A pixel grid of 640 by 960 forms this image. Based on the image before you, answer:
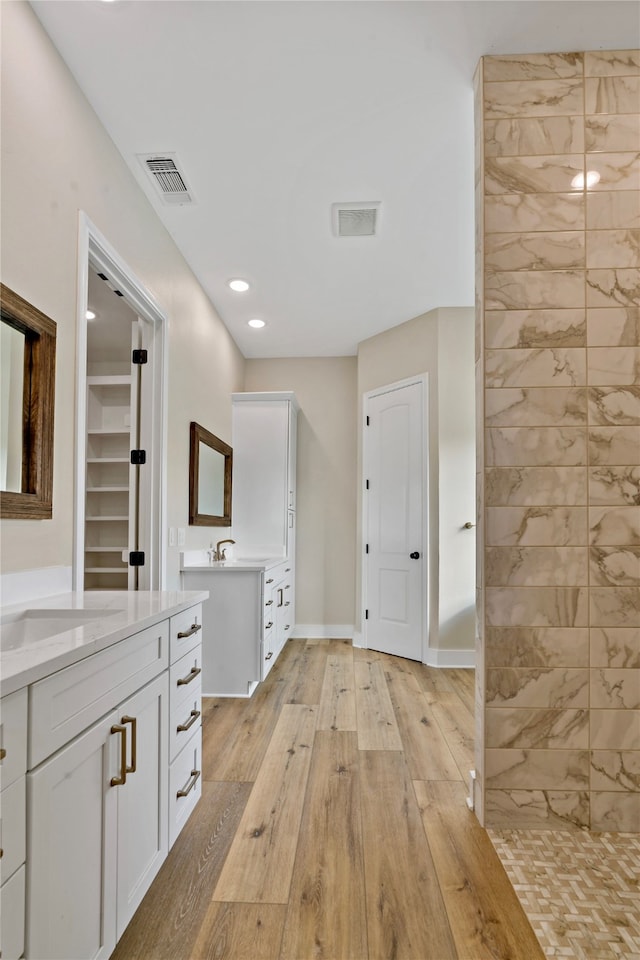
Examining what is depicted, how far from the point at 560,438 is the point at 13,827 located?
6.32 ft

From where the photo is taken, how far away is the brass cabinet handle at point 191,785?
1.83 metres

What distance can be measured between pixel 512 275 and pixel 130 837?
2.15 meters

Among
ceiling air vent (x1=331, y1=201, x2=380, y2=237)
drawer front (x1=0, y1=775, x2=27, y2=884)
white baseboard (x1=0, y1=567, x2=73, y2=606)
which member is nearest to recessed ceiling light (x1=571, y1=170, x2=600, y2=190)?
ceiling air vent (x1=331, y1=201, x2=380, y2=237)

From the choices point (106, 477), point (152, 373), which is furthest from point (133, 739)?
point (106, 477)

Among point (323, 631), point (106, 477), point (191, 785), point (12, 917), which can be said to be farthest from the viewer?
point (323, 631)

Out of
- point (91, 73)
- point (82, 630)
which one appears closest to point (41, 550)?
point (82, 630)

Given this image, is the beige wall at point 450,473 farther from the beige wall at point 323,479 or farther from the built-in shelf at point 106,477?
the built-in shelf at point 106,477

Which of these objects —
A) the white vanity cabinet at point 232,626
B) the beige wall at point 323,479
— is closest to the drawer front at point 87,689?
the white vanity cabinet at point 232,626

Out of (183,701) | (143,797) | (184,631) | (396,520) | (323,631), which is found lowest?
(323,631)

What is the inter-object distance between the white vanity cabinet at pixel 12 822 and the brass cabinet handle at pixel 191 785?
0.90 meters

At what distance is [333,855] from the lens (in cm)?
181

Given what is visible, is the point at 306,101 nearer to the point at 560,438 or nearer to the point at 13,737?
the point at 560,438

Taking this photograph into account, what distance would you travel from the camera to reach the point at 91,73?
212 cm

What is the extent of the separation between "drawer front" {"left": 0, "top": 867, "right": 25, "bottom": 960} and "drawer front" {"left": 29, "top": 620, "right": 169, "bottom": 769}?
0.58ft
